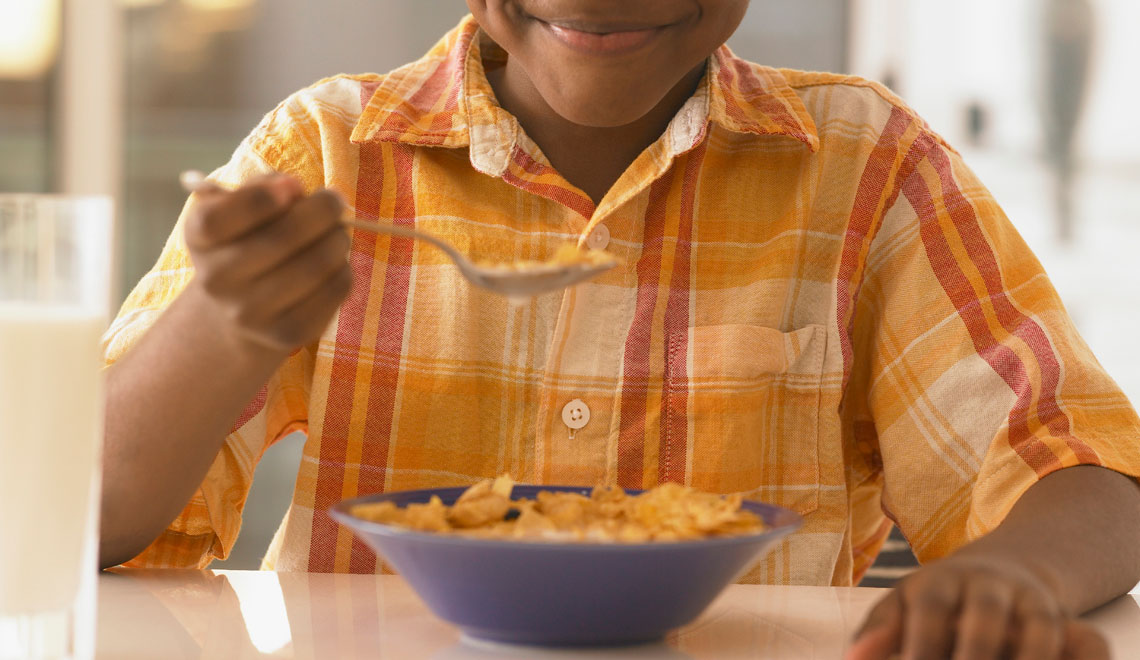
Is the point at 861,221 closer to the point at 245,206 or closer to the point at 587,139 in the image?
the point at 587,139

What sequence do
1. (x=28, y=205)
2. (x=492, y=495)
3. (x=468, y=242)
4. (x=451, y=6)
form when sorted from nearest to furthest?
(x=28, y=205) < (x=492, y=495) < (x=468, y=242) < (x=451, y=6)

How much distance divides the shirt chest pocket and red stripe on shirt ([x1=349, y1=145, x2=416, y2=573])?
24cm

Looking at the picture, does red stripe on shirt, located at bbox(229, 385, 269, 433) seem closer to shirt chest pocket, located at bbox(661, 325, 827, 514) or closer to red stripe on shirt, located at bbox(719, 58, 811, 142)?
shirt chest pocket, located at bbox(661, 325, 827, 514)

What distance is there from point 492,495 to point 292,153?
49cm

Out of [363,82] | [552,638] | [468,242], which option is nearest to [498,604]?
[552,638]

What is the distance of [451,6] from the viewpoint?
2.74m

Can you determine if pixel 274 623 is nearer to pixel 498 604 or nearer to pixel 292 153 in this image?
pixel 498 604

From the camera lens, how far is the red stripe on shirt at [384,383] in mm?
1074

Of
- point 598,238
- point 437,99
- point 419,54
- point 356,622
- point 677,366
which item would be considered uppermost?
point 419,54

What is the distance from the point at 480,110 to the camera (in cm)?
111

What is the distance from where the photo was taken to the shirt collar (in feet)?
3.58

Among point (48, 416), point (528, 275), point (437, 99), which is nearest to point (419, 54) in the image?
point (437, 99)

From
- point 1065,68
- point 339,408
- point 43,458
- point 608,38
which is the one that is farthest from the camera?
point 1065,68

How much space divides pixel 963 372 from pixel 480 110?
1.54 ft
